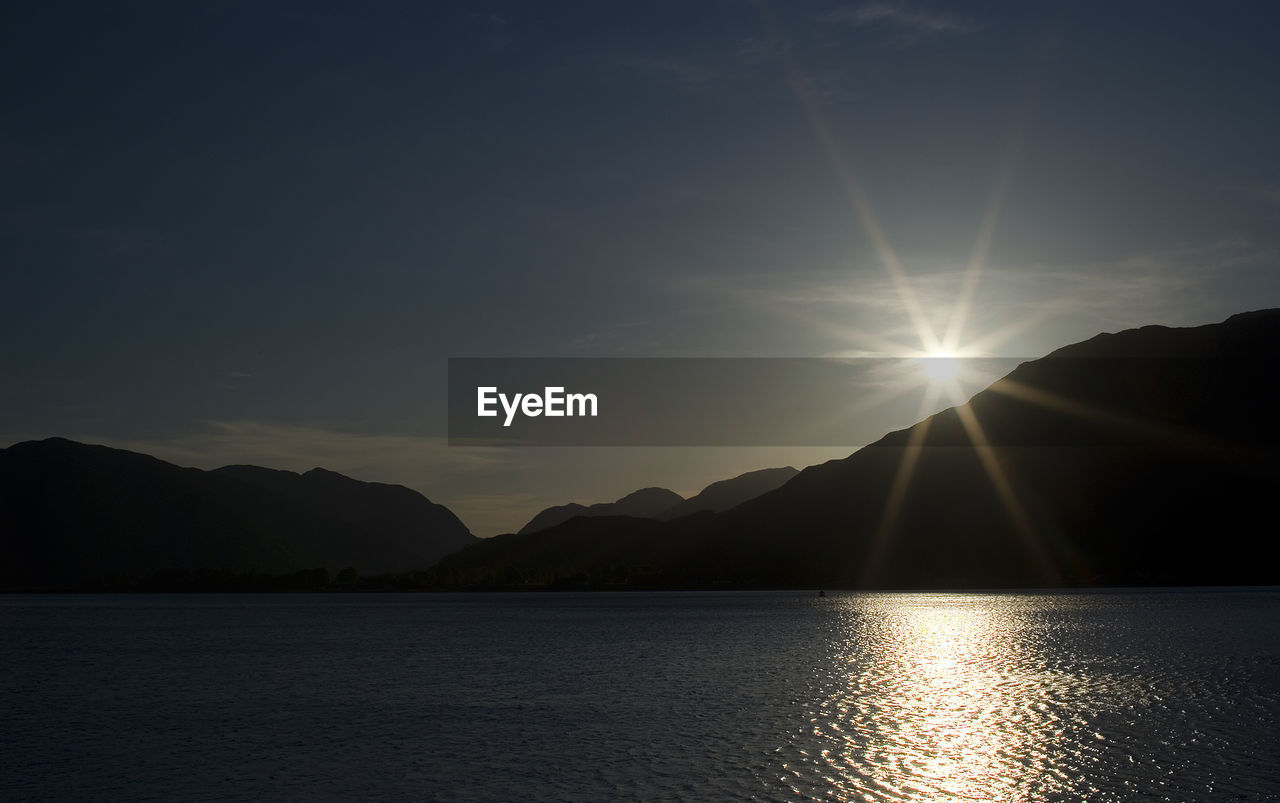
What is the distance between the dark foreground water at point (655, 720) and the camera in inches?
1398

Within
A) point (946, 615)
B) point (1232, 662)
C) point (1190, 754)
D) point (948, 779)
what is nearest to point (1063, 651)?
point (1232, 662)

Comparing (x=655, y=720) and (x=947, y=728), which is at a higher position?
(x=655, y=720)

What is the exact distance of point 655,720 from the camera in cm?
5100

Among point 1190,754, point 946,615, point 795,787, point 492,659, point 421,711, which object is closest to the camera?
point 795,787

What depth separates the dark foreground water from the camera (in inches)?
1398

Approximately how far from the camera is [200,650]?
105562mm

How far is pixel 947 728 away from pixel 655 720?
13674mm

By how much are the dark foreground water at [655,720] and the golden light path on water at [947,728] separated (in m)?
0.20

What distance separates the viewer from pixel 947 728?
153 ft

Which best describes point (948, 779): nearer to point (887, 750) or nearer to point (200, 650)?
point (887, 750)

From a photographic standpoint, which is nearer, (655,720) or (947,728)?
(947,728)

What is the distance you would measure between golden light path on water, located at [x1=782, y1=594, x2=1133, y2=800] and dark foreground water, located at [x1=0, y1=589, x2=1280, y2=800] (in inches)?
7.8

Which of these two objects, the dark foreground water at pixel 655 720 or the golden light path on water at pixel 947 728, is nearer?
the golden light path on water at pixel 947 728

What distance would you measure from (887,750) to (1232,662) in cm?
5143
